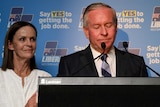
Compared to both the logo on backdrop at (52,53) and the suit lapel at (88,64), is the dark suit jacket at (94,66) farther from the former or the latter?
the logo on backdrop at (52,53)

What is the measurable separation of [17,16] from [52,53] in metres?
0.42

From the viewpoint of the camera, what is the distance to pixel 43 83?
727mm

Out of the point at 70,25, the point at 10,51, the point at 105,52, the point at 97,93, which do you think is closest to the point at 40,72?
the point at 10,51

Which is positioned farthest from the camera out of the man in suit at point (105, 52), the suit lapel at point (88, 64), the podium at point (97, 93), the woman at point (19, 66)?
the woman at point (19, 66)

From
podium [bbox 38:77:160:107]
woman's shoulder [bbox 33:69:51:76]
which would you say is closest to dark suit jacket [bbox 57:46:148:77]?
woman's shoulder [bbox 33:69:51:76]

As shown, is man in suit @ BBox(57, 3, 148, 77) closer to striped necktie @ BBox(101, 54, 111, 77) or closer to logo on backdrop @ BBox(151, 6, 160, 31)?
striped necktie @ BBox(101, 54, 111, 77)

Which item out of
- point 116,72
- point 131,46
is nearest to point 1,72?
point 116,72

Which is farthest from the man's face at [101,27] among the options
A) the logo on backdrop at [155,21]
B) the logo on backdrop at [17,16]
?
the logo on backdrop at [17,16]

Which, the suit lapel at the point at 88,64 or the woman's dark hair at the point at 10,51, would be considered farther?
the woman's dark hair at the point at 10,51

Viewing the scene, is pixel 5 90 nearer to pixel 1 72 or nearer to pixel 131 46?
pixel 1 72

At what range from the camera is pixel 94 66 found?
183 cm

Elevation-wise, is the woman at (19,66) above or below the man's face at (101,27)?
below

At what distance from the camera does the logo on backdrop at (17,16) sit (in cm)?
235

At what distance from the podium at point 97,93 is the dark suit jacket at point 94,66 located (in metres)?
1.08
